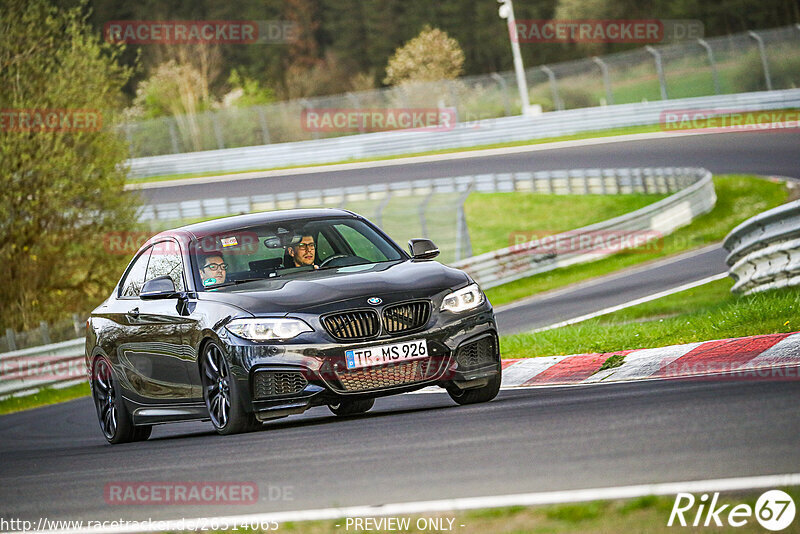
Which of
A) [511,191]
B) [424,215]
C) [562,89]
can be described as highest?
[562,89]

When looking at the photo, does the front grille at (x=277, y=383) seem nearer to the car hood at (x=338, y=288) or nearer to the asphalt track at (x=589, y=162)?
the car hood at (x=338, y=288)

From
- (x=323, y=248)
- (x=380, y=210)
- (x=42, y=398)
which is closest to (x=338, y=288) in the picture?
(x=323, y=248)

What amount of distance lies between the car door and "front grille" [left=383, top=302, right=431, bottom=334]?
5.32ft

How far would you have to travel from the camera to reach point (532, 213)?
33656 millimetres

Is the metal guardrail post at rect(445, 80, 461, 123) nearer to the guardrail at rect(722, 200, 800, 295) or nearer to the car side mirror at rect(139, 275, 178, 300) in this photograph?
the guardrail at rect(722, 200, 800, 295)

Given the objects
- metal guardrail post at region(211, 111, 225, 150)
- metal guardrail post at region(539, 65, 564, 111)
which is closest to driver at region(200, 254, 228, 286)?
metal guardrail post at region(539, 65, 564, 111)

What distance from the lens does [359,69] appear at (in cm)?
10050

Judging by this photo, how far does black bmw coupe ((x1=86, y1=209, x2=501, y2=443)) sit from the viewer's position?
Result: 8148 mm

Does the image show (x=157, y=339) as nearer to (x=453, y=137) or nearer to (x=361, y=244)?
(x=361, y=244)

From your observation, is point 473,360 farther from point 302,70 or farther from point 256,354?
point 302,70

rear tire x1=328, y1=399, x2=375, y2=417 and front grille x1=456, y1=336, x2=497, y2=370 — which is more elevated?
front grille x1=456, y1=336, x2=497, y2=370

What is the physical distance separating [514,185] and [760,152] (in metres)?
6.89

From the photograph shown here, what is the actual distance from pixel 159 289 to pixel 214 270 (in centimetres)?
44

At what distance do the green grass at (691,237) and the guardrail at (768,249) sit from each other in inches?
→ 374
